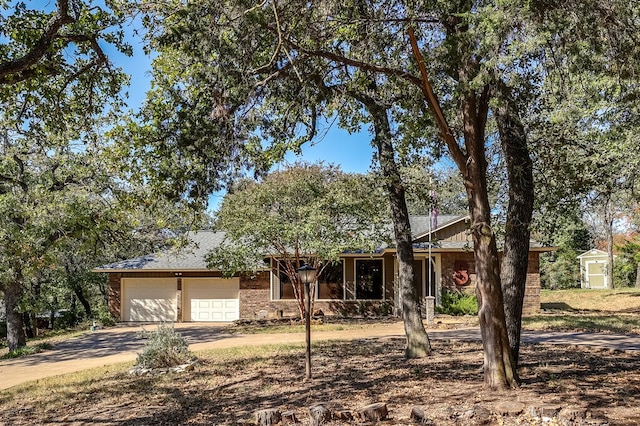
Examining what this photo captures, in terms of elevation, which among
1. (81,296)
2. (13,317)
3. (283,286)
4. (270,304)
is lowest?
(270,304)

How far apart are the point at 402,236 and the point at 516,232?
120 inches

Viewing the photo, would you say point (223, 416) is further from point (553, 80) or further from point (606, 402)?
point (553, 80)

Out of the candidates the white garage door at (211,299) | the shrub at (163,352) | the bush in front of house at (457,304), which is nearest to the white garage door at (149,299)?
the white garage door at (211,299)

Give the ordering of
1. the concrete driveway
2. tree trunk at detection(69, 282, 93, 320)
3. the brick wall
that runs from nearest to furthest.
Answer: the concrete driveway < the brick wall < tree trunk at detection(69, 282, 93, 320)

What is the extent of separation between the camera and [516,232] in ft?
23.0

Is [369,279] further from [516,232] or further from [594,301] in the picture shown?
[516,232]

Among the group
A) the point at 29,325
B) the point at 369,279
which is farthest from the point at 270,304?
the point at 29,325

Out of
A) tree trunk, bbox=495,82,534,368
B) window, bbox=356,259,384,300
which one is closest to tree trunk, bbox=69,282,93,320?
window, bbox=356,259,384,300

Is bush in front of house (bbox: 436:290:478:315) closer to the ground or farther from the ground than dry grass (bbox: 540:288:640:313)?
farther from the ground

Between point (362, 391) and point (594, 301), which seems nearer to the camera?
point (362, 391)

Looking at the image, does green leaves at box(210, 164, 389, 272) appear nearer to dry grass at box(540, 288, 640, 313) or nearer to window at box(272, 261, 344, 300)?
window at box(272, 261, 344, 300)

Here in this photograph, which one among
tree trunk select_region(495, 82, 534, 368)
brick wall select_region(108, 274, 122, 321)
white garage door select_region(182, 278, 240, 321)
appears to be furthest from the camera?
brick wall select_region(108, 274, 122, 321)

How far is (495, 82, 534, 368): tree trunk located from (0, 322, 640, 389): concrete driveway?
15.6ft

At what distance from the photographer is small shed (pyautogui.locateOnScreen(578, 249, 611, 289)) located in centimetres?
3391
